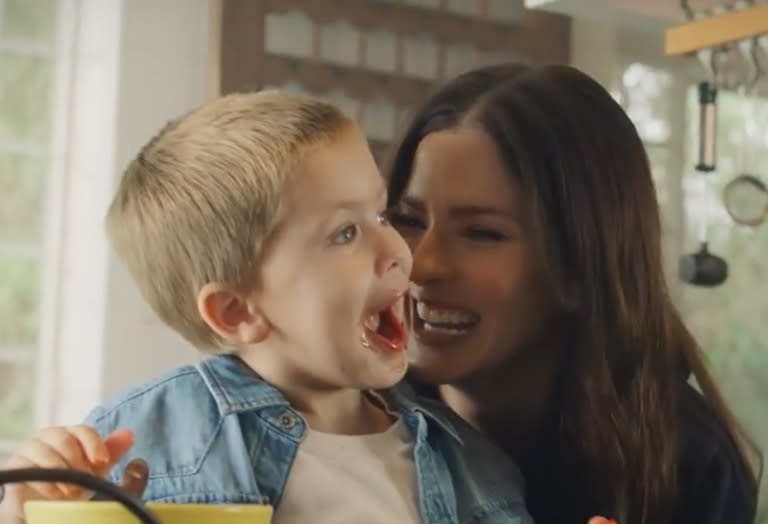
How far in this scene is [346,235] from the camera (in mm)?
902

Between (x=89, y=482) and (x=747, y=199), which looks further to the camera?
(x=747, y=199)

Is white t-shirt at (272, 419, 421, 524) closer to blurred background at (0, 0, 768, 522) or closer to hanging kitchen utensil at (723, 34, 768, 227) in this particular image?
blurred background at (0, 0, 768, 522)

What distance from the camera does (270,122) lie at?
0.89m

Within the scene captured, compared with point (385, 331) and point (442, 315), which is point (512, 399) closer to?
point (442, 315)

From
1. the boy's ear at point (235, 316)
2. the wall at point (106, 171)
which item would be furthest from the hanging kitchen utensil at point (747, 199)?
the boy's ear at point (235, 316)

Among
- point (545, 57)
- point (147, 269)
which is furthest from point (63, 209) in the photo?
point (147, 269)

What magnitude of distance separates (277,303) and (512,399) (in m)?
0.48

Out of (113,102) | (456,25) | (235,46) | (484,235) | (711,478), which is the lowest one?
(711,478)

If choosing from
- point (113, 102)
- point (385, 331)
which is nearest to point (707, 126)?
point (113, 102)

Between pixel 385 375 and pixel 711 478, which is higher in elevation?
pixel 385 375

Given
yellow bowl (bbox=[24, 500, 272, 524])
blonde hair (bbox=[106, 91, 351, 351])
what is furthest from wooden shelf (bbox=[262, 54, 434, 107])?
yellow bowl (bbox=[24, 500, 272, 524])

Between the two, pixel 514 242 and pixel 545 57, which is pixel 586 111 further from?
pixel 545 57

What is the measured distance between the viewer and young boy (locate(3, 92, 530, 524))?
860 mm

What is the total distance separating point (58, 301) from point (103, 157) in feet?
1.04
